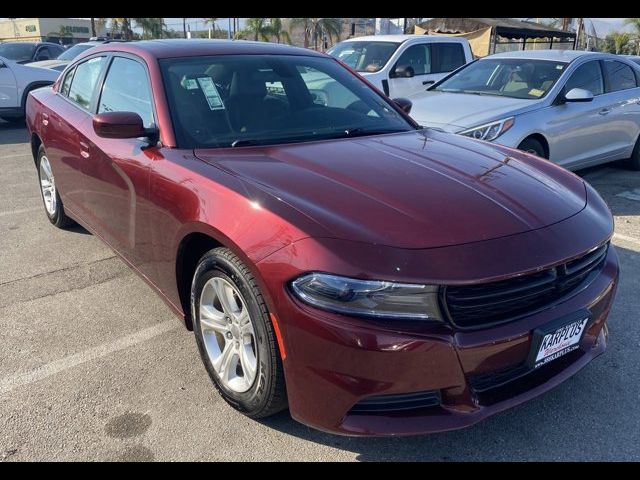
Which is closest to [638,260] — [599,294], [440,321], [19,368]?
[599,294]

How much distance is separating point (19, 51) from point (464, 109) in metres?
13.3

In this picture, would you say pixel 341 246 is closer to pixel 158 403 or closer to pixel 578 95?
pixel 158 403

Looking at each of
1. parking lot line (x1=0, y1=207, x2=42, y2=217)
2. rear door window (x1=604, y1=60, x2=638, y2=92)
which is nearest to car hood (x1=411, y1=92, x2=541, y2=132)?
rear door window (x1=604, y1=60, x2=638, y2=92)

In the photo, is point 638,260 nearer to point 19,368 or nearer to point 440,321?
point 440,321

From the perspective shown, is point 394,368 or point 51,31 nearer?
point 394,368

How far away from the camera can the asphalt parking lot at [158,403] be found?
2.36 m

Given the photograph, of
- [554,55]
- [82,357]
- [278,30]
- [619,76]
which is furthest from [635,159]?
[278,30]

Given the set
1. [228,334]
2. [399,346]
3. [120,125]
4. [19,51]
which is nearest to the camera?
[399,346]

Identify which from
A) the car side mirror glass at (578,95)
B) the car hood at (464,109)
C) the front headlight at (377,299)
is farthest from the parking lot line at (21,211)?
the car side mirror glass at (578,95)

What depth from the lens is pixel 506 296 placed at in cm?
208

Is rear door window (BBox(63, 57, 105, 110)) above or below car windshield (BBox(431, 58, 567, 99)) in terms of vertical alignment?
above

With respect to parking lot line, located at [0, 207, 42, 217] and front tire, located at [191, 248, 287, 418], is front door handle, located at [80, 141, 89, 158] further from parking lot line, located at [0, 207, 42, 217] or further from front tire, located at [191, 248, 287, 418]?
parking lot line, located at [0, 207, 42, 217]

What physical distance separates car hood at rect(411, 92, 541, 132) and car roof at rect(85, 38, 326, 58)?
2.36m

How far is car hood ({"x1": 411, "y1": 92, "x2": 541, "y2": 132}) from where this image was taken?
5755mm
